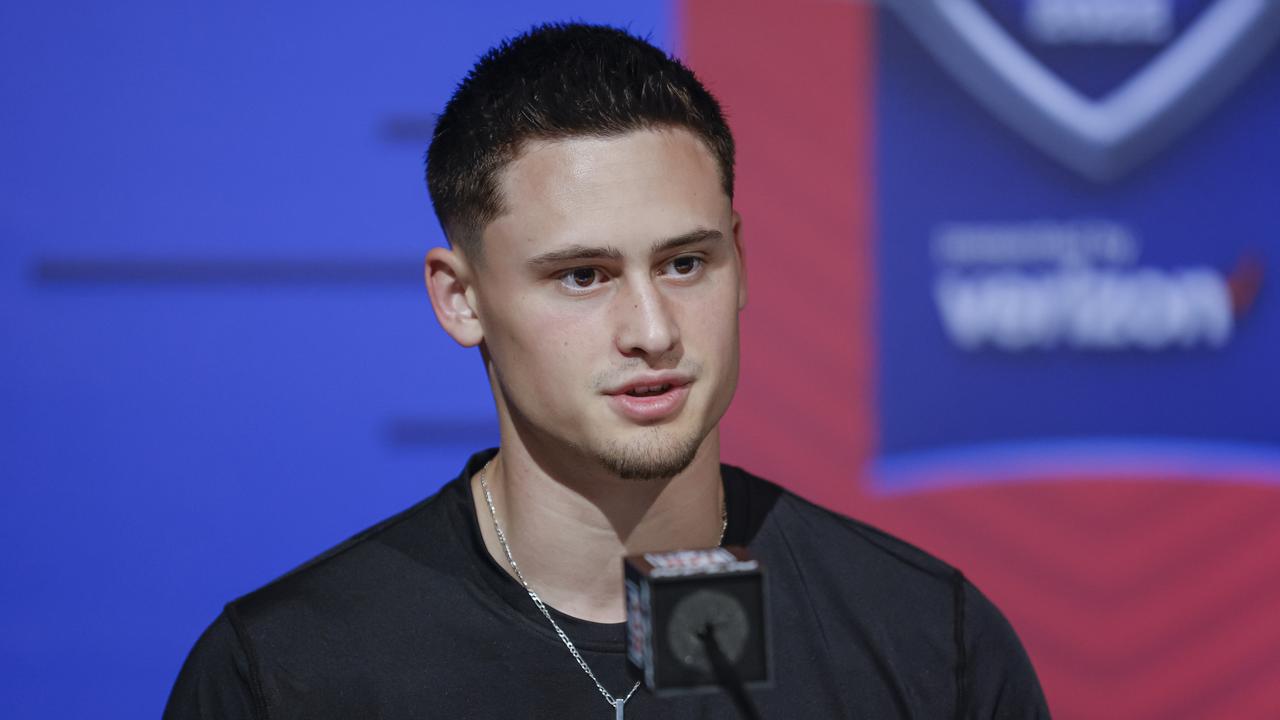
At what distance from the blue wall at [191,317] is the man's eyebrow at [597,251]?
0.97 metres

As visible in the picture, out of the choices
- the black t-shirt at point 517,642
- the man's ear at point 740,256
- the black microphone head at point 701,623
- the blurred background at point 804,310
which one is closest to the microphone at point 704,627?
the black microphone head at point 701,623

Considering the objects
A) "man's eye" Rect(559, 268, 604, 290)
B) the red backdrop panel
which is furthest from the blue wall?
"man's eye" Rect(559, 268, 604, 290)

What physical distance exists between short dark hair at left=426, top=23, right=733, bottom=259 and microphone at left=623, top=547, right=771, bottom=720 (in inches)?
25.3

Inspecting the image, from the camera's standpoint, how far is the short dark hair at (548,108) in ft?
4.65

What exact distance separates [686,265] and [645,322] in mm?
118

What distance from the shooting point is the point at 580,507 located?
4.77 feet

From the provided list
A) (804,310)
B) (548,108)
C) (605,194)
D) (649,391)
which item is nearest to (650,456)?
(649,391)

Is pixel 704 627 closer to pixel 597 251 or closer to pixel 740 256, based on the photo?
pixel 597 251

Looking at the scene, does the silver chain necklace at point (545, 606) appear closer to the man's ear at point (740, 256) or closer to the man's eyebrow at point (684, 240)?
the man's ear at point (740, 256)

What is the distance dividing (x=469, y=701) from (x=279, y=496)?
3.06 feet

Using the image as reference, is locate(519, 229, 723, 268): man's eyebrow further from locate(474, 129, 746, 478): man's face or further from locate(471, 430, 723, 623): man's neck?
locate(471, 430, 723, 623): man's neck

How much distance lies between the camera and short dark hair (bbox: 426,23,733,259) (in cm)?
142

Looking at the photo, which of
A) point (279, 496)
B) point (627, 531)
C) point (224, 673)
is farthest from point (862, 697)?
point (279, 496)

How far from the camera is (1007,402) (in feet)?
8.27
